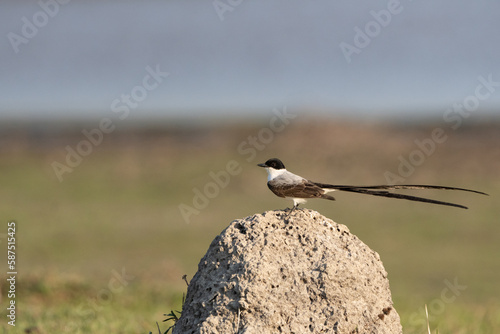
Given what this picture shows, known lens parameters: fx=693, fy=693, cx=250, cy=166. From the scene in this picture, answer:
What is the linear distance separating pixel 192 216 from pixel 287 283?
23.1m

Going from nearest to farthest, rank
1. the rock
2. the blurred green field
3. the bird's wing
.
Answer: the rock < the bird's wing < the blurred green field

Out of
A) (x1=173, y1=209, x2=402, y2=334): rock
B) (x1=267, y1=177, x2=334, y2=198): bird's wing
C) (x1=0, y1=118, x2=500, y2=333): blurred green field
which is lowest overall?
(x1=173, y1=209, x2=402, y2=334): rock

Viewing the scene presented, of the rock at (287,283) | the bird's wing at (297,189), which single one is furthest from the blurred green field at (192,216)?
the bird's wing at (297,189)

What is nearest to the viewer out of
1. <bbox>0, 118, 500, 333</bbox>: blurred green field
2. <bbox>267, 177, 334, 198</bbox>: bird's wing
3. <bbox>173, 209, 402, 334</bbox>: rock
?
<bbox>173, 209, 402, 334</bbox>: rock

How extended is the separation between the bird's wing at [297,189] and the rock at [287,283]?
0.18 meters

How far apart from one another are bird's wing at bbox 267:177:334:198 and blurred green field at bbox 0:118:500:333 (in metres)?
3.23

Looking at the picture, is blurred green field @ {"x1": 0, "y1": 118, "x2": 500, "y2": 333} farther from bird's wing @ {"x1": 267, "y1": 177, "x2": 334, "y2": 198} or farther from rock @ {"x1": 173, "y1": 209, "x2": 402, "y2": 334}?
bird's wing @ {"x1": 267, "y1": 177, "x2": 334, "y2": 198}

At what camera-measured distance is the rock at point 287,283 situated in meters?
4.98

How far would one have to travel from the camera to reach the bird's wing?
17.3ft

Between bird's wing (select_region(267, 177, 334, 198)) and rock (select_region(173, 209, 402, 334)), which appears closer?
rock (select_region(173, 209, 402, 334))

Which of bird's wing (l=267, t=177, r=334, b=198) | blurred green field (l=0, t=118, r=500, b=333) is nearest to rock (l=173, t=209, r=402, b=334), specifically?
bird's wing (l=267, t=177, r=334, b=198)

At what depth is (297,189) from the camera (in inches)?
209

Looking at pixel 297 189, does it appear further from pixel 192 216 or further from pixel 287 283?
pixel 192 216

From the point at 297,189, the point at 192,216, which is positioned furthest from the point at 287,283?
the point at 192,216
